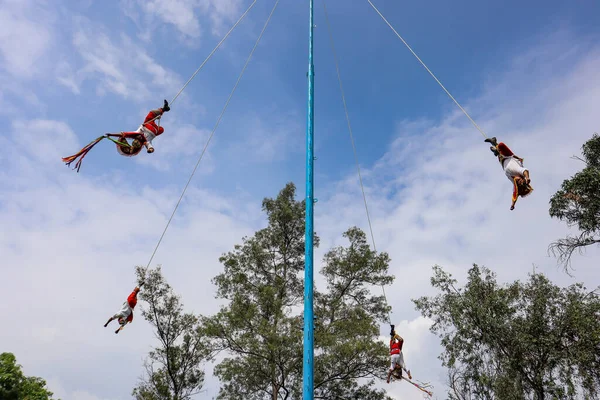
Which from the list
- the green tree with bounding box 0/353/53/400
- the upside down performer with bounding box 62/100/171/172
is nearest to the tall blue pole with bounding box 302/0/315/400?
the upside down performer with bounding box 62/100/171/172

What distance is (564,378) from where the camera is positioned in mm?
14562

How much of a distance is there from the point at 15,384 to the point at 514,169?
24148 millimetres

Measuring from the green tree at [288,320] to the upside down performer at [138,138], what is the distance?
9428 mm

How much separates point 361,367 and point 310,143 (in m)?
10.3

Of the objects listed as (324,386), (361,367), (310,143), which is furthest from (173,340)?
(310,143)

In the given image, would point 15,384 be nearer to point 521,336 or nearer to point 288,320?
point 288,320

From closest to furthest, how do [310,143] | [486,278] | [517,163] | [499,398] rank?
[517,163], [310,143], [499,398], [486,278]

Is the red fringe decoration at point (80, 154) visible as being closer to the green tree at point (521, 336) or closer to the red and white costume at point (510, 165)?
the red and white costume at point (510, 165)

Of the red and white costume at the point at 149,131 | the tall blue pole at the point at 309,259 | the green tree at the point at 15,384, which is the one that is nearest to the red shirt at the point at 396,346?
the tall blue pole at the point at 309,259

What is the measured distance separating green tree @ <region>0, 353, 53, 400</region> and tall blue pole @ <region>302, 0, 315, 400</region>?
2026cm

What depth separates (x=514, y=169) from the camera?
4.60 metres

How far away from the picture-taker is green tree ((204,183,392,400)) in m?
13.5

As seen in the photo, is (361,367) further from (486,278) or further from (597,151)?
(597,151)

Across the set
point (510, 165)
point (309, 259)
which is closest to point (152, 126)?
point (309, 259)
